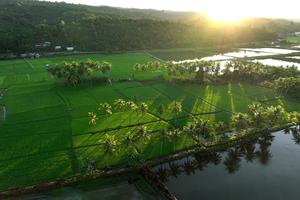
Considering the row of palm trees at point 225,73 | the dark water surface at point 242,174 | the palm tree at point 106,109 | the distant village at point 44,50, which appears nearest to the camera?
the dark water surface at point 242,174

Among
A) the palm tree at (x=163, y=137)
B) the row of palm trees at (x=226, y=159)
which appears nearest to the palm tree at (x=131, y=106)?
the palm tree at (x=163, y=137)

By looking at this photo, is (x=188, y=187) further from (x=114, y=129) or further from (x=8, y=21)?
(x=8, y=21)

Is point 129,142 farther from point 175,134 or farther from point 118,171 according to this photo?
point 175,134

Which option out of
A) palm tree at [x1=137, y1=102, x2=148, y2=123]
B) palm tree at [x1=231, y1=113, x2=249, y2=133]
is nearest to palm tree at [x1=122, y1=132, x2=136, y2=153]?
palm tree at [x1=137, y1=102, x2=148, y2=123]

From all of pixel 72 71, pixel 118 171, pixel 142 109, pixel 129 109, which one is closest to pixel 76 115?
pixel 129 109

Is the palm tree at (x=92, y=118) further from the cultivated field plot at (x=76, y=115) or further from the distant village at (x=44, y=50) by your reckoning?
the distant village at (x=44, y=50)

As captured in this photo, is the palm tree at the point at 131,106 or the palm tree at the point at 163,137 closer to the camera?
the palm tree at the point at 163,137

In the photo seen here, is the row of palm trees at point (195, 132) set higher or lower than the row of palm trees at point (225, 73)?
lower
